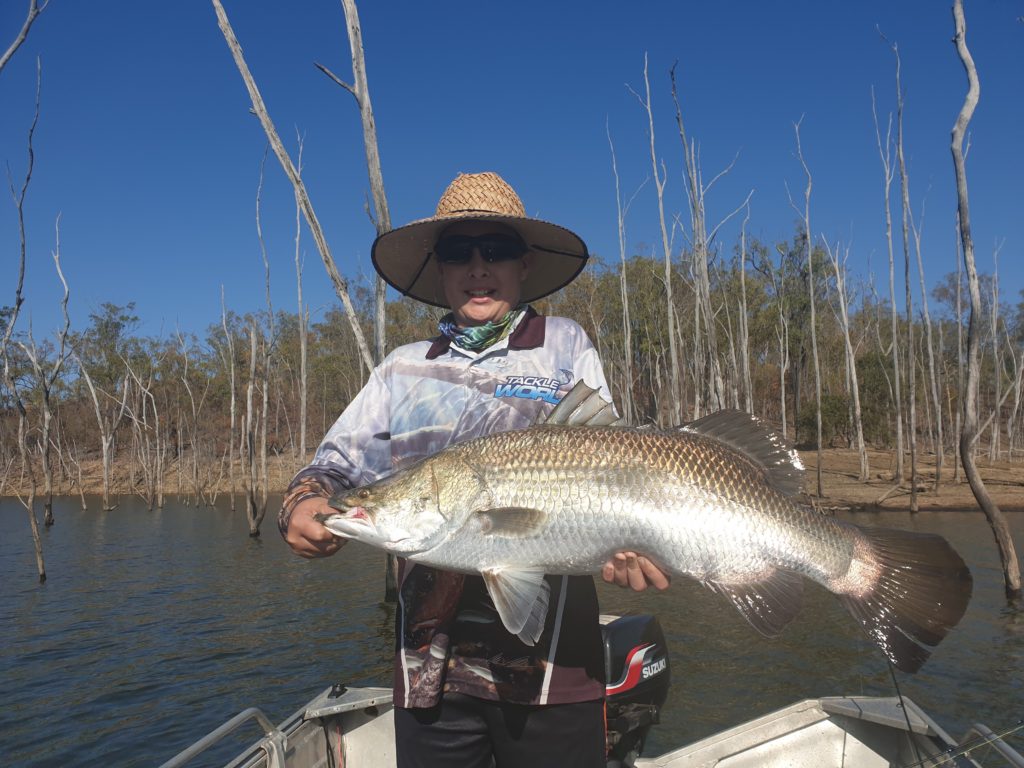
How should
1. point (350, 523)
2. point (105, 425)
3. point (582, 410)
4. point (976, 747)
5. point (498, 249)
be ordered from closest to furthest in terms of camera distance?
point (350, 523) → point (582, 410) → point (498, 249) → point (976, 747) → point (105, 425)

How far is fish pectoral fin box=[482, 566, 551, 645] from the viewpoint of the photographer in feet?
6.85

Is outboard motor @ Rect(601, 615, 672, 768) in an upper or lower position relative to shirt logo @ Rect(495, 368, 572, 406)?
lower

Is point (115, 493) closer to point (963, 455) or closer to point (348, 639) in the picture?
point (348, 639)

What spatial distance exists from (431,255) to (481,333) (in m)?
0.75

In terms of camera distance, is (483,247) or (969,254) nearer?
(483,247)

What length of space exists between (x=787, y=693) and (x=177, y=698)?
8.05 m

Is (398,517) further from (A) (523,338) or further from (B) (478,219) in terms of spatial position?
(B) (478,219)

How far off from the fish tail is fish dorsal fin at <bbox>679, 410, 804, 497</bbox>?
29 cm

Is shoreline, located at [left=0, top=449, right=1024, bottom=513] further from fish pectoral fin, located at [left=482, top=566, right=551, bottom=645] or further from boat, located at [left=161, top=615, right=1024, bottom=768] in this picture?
fish pectoral fin, located at [left=482, top=566, right=551, bottom=645]

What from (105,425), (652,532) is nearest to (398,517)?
(652,532)

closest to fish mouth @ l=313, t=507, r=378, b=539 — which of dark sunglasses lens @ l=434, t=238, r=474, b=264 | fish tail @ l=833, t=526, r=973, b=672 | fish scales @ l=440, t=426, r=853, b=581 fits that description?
fish scales @ l=440, t=426, r=853, b=581

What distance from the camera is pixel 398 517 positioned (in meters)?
2.30

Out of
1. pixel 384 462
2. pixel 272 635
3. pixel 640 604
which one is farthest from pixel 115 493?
pixel 384 462

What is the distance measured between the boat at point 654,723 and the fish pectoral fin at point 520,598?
6.60 feet
